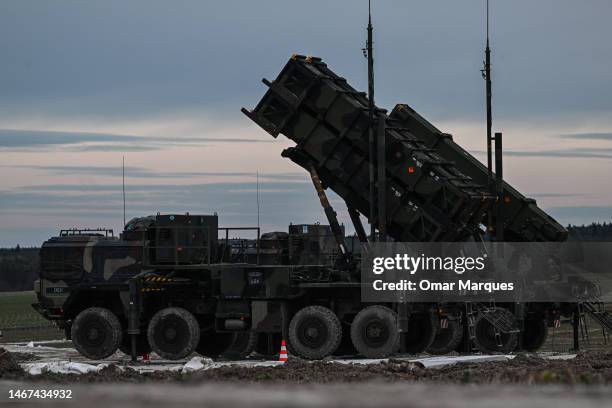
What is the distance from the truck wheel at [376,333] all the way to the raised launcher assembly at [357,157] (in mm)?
2040

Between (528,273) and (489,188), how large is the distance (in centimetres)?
237

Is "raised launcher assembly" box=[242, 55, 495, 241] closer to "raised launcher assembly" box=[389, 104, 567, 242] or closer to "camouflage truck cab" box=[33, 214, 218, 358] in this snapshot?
"raised launcher assembly" box=[389, 104, 567, 242]

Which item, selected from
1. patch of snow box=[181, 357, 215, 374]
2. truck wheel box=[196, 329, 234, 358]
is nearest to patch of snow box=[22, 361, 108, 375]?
patch of snow box=[181, 357, 215, 374]

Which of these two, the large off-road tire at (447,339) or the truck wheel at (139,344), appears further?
the truck wheel at (139,344)

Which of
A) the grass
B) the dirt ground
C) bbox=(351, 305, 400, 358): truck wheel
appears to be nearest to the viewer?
the dirt ground

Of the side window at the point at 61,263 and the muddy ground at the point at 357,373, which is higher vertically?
the side window at the point at 61,263

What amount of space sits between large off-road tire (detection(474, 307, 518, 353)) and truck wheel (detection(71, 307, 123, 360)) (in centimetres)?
851

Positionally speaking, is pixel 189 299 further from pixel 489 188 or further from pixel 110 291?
pixel 489 188

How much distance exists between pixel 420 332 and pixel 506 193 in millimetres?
4510

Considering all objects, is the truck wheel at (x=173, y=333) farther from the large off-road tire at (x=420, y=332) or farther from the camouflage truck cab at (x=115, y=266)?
the large off-road tire at (x=420, y=332)

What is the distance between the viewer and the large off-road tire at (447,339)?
30562mm

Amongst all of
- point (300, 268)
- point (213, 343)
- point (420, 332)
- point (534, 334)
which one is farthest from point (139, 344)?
point (534, 334)

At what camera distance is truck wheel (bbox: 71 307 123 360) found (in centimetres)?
2962

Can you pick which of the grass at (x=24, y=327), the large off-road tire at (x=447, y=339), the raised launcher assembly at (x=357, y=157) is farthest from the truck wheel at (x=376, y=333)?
the grass at (x=24, y=327)
